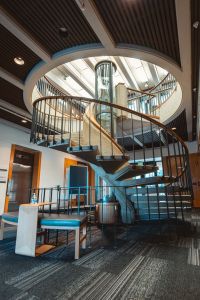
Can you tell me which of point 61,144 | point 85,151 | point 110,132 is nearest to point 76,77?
point 110,132

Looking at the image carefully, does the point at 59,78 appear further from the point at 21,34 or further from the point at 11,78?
the point at 21,34

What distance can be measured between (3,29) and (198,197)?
7878 mm

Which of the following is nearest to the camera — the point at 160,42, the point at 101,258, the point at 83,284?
the point at 83,284

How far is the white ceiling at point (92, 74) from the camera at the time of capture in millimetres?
6323

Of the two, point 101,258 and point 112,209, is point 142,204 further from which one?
point 101,258

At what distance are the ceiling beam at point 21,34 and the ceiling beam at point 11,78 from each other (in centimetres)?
93

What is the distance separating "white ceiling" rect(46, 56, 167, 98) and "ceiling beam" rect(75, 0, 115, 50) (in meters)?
Result: 3.22

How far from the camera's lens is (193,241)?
2.78m

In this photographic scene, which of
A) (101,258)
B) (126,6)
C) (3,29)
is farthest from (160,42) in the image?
(101,258)

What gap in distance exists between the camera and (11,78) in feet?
12.3

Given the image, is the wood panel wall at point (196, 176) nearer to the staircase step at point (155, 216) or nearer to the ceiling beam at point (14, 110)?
the staircase step at point (155, 216)

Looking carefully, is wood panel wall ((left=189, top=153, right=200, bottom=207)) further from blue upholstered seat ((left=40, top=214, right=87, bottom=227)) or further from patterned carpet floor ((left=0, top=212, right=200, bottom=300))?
blue upholstered seat ((left=40, top=214, right=87, bottom=227))

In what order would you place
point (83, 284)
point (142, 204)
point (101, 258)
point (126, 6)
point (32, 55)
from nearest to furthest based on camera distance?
point (83, 284) < point (101, 258) < point (126, 6) < point (32, 55) < point (142, 204)

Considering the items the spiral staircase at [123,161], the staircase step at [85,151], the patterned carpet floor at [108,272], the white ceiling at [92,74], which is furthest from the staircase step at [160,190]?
the white ceiling at [92,74]
